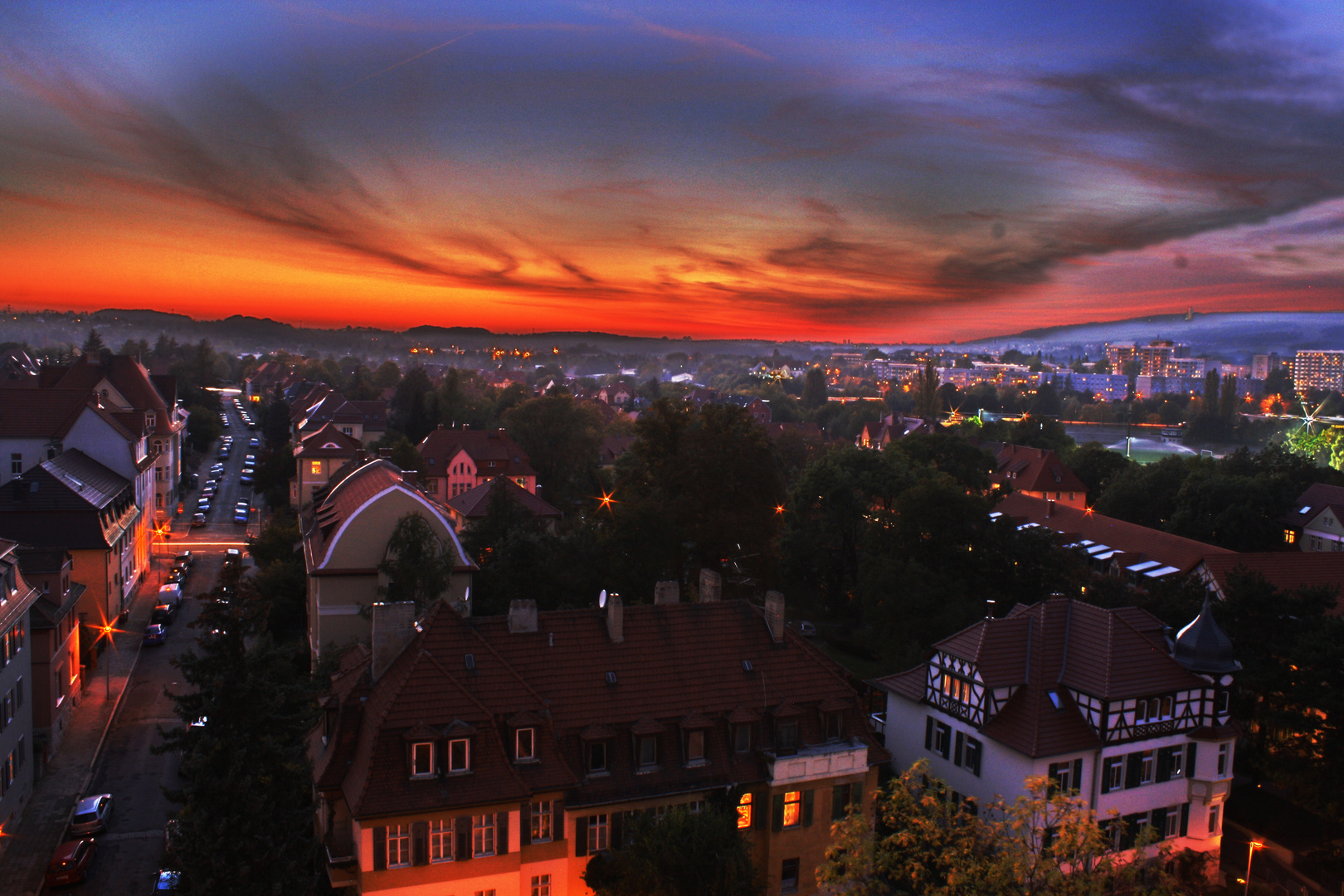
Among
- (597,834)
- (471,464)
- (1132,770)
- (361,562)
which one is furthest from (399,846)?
(471,464)

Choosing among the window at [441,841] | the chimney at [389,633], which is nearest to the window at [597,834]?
the window at [441,841]

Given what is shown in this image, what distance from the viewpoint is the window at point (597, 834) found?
24875mm

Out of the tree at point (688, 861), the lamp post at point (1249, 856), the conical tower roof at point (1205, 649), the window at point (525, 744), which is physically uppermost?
the conical tower roof at point (1205, 649)

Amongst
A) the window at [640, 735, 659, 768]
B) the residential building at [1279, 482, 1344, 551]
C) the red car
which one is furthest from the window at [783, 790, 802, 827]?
the residential building at [1279, 482, 1344, 551]

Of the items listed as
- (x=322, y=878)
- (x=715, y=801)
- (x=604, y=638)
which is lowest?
(x=322, y=878)

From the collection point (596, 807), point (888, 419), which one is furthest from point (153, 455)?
point (888, 419)

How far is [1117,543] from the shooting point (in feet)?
203

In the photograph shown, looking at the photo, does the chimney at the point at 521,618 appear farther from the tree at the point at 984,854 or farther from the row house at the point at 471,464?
the row house at the point at 471,464

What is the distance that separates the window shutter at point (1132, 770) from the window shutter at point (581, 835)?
61.5ft

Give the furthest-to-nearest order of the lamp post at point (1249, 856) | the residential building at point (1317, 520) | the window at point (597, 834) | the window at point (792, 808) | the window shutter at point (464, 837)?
the residential building at point (1317, 520), the lamp post at point (1249, 856), the window at point (792, 808), the window at point (597, 834), the window shutter at point (464, 837)

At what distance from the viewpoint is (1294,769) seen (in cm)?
3228

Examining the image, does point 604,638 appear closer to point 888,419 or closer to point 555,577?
point 555,577

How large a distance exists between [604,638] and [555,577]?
51.9ft

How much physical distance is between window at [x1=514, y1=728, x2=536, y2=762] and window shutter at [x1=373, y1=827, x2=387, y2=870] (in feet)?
12.4
